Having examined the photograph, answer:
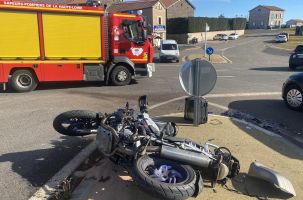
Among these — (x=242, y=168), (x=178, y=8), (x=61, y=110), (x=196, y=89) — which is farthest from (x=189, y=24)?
(x=242, y=168)

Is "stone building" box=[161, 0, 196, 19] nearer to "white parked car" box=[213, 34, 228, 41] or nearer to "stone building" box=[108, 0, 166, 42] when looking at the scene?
"stone building" box=[108, 0, 166, 42]

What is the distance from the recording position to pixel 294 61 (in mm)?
22125

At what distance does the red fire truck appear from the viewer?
12.3 m

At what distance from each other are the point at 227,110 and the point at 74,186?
239 inches

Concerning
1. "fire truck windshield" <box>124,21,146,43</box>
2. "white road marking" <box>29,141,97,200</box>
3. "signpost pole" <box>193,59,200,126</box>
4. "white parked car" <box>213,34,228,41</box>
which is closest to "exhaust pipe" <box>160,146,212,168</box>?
"white road marking" <box>29,141,97,200</box>

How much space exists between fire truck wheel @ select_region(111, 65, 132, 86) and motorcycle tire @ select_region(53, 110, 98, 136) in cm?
783

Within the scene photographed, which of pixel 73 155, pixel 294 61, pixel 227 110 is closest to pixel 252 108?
pixel 227 110

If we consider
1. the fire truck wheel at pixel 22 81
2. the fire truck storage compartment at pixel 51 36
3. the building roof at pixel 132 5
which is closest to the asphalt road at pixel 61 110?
the fire truck wheel at pixel 22 81

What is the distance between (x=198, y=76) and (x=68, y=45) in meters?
7.22

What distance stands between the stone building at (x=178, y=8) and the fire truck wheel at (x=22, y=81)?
58.6 m

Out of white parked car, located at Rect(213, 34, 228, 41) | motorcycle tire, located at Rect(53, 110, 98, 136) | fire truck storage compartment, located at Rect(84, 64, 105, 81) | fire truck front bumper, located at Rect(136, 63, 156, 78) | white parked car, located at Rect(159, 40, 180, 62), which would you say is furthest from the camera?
white parked car, located at Rect(213, 34, 228, 41)

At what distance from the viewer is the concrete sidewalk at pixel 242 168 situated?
15.4 ft

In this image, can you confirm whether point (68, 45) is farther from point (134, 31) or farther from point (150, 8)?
point (150, 8)

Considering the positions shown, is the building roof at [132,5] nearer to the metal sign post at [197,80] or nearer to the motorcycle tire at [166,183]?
the metal sign post at [197,80]
